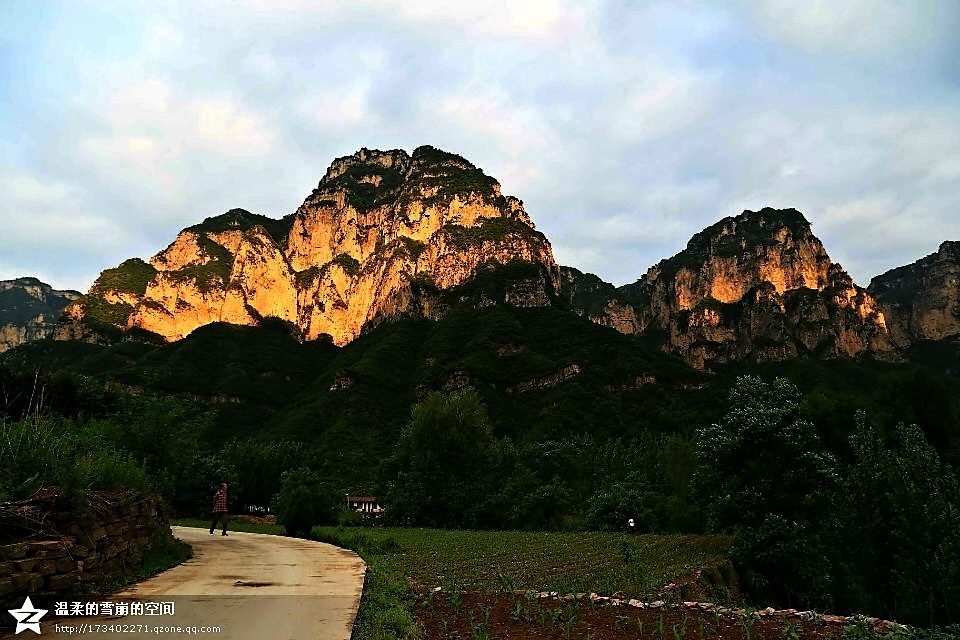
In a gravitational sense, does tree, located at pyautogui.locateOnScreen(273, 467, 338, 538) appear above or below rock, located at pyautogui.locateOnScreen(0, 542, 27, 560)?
below

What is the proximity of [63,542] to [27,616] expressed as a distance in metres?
1.54

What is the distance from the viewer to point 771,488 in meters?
19.6

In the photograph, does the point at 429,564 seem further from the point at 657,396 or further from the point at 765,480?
the point at 657,396

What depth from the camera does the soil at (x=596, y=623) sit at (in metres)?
8.42

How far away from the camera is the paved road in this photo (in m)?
7.73

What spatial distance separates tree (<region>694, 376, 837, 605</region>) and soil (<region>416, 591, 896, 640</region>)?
9763 mm

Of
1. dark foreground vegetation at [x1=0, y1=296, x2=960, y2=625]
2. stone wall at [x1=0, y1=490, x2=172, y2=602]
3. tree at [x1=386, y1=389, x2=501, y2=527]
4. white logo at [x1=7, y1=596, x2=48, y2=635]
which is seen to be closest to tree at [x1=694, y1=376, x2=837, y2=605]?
dark foreground vegetation at [x1=0, y1=296, x2=960, y2=625]

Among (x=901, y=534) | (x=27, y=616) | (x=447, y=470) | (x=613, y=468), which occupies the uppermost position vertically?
(x=27, y=616)

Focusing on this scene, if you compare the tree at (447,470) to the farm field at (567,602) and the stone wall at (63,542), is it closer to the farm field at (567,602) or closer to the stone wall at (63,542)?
the farm field at (567,602)

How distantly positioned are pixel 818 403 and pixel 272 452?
5357cm

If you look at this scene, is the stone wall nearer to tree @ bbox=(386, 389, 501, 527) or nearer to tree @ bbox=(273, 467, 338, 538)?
tree @ bbox=(273, 467, 338, 538)

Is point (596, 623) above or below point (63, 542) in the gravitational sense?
below

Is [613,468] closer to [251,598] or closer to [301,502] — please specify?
[301,502]

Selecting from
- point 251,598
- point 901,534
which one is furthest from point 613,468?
point 251,598
